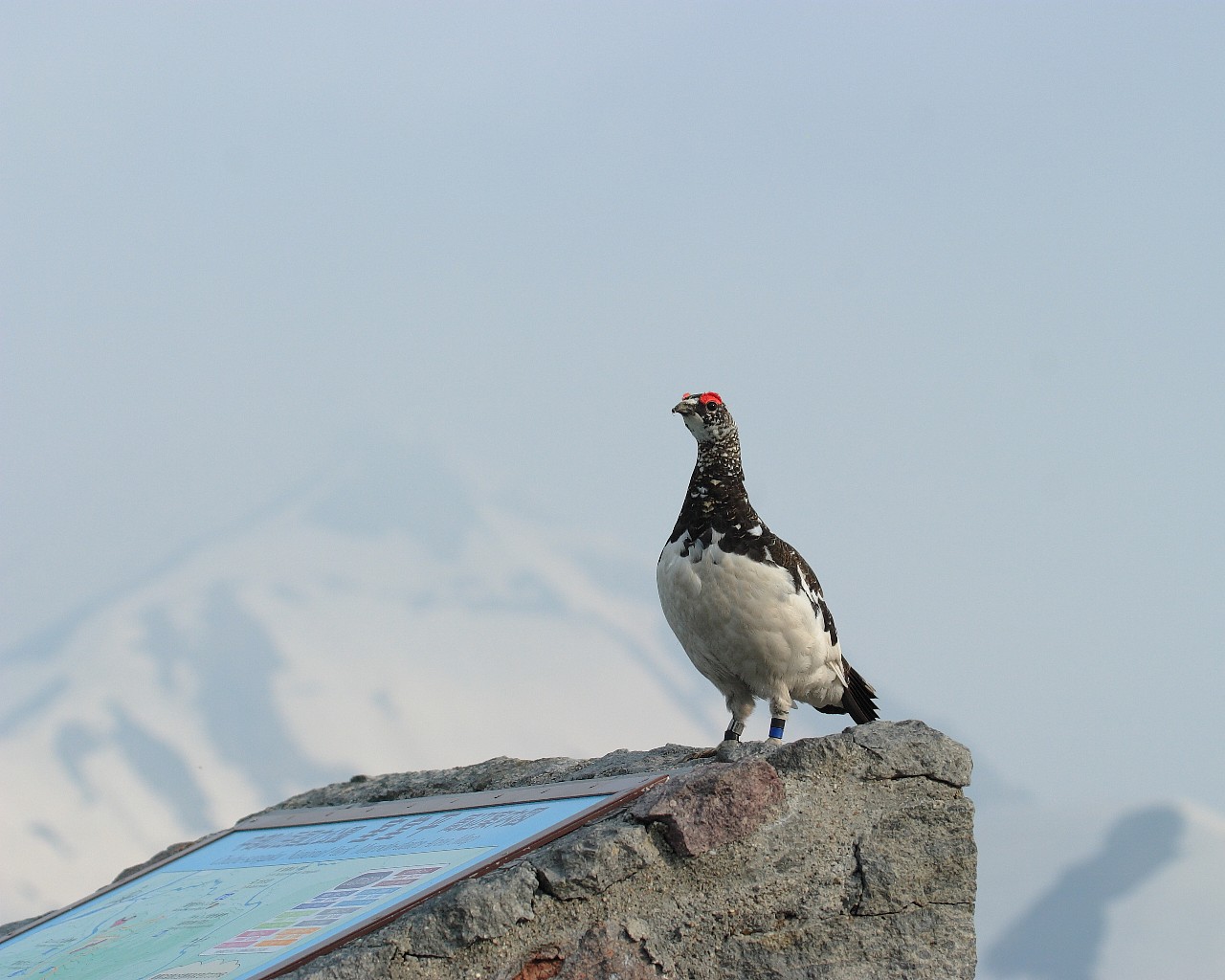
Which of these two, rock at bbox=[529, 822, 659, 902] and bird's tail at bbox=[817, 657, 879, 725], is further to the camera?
bird's tail at bbox=[817, 657, 879, 725]

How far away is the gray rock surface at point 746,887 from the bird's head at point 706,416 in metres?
1.69

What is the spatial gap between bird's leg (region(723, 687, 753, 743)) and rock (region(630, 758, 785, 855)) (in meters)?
1.42

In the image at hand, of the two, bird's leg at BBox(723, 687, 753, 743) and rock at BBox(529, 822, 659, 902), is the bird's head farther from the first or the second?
rock at BBox(529, 822, 659, 902)

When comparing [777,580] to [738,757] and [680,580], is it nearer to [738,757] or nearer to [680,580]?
[680,580]

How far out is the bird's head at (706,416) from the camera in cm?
619

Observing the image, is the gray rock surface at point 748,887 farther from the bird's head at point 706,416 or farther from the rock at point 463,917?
the bird's head at point 706,416

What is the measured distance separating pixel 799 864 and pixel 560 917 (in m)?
0.89

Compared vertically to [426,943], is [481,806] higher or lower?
higher

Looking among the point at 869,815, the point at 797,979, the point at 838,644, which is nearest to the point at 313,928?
the point at 797,979

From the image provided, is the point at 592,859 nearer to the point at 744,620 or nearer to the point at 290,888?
the point at 290,888

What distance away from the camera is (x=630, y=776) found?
500 centimetres

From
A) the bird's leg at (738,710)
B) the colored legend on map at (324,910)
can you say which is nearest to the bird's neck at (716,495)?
the bird's leg at (738,710)

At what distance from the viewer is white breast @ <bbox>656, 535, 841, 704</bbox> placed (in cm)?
579

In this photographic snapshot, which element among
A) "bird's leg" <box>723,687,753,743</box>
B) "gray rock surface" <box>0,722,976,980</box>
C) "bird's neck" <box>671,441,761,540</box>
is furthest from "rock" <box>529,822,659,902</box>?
"bird's neck" <box>671,441,761,540</box>
